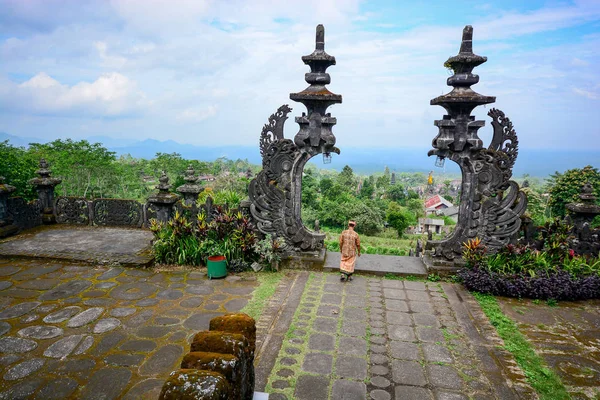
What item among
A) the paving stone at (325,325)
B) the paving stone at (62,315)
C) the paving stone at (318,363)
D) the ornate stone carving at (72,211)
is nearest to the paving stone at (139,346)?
the paving stone at (62,315)

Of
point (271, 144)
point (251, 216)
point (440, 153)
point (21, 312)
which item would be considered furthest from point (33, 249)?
point (440, 153)

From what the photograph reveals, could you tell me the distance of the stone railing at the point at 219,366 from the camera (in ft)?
8.06

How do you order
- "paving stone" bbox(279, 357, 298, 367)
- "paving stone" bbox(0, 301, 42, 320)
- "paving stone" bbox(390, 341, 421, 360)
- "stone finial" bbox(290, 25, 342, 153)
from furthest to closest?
"stone finial" bbox(290, 25, 342, 153)
"paving stone" bbox(0, 301, 42, 320)
"paving stone" bbox(390, 341, 421, 360)
"paving stone" bbox(279, 357, 298, 367)

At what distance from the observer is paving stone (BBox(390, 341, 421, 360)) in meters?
4.93

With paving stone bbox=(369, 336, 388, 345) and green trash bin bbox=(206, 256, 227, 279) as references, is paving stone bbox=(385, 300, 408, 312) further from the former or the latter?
green trash bin bbox=(206, 256, 227, 279)

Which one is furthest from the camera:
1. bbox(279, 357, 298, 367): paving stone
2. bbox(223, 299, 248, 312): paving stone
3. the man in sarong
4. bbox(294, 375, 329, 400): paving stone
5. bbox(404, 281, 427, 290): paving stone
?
the man in sarong

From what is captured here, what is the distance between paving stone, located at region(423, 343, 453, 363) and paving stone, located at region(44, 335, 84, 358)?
4.63m

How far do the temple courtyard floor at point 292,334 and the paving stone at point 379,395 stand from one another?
0.05ft

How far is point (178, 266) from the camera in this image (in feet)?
26.3

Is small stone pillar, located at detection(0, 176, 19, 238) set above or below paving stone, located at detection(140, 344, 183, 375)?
above

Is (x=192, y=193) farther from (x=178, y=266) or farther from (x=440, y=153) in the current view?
(x=440, y=153)

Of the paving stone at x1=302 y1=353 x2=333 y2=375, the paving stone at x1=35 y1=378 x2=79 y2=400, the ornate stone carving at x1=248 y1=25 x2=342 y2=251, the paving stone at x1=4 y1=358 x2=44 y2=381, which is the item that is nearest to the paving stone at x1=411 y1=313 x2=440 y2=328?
the paving stone at x1=302 y1=353 x2=333 y2=375

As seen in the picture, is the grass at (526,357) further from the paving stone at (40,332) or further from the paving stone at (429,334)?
the paving stone at (40,332)

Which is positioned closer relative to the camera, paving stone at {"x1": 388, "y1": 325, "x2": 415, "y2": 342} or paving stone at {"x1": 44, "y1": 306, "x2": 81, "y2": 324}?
paving stone at {"x1": 388, "y1": 325, "x2": 415, "y2": 342}
